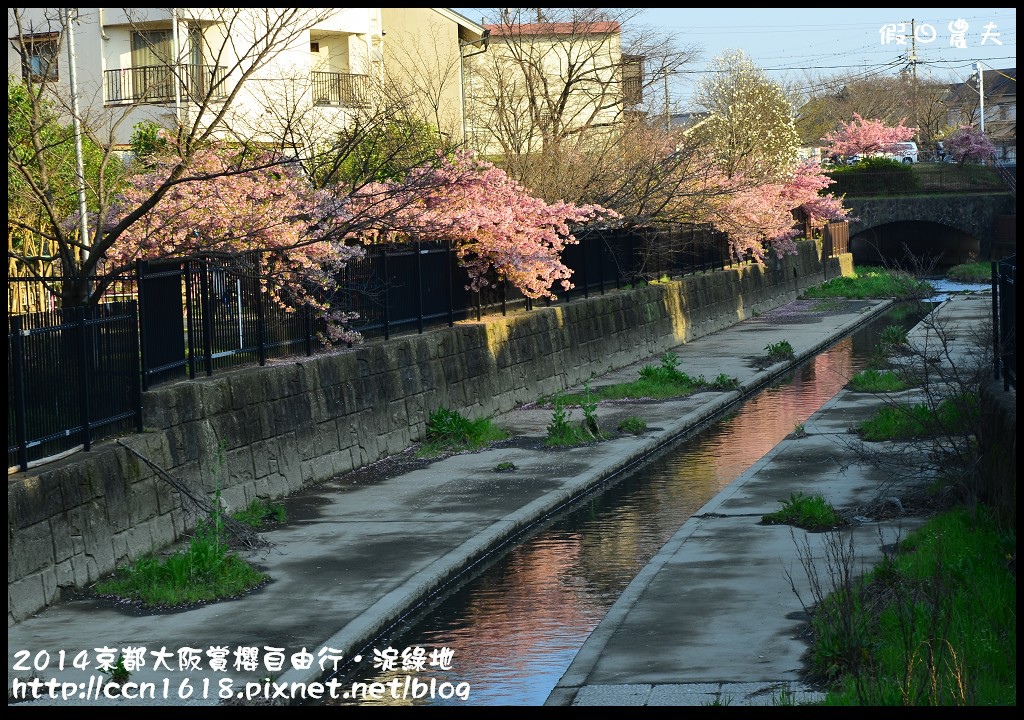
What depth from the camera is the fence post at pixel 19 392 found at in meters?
9.88

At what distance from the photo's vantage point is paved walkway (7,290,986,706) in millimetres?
7773

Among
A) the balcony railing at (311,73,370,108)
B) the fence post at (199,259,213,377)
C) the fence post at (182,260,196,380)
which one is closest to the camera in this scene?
the fence post at (182,260,196,380)

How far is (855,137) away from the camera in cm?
8700

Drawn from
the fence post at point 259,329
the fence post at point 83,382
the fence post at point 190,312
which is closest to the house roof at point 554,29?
the fence post at point 259,329

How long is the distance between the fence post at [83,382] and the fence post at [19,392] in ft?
2.92

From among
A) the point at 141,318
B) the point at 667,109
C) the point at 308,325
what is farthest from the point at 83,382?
the point at 667,109

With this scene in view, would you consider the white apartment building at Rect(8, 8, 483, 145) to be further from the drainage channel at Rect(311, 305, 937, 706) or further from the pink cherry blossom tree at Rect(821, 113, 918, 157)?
the pink cherry blossom tree at Rect(821, 113, 918, 157)

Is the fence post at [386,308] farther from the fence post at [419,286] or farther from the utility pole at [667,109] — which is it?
the utility pole at [667,109]

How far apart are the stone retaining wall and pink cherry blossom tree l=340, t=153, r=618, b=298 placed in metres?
0.86

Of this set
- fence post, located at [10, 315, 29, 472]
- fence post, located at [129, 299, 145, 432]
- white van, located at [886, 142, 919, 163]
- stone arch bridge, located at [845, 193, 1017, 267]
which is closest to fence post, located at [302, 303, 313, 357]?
fence post, located at [129, 299, 145, 432]

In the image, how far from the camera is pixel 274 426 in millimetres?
14086

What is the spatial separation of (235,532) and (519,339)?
34.4 ft

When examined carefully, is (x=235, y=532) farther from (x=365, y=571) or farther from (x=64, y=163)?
(x=64, y=163)

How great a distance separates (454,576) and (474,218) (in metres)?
9.34
